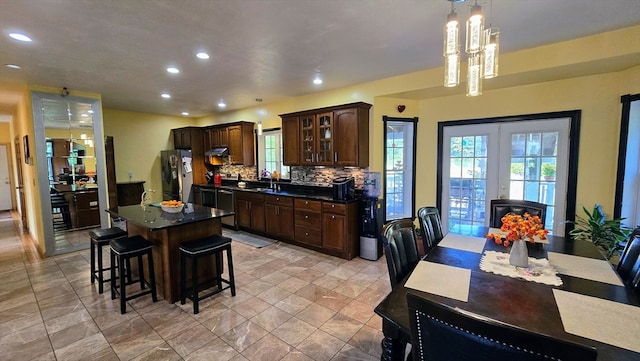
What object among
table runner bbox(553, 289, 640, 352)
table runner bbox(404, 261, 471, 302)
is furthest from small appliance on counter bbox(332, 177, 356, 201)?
table runner bbox(553, 289, 640, 352)

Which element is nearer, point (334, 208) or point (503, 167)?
point (503, 167)

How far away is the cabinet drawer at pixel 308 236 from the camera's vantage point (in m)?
4.56

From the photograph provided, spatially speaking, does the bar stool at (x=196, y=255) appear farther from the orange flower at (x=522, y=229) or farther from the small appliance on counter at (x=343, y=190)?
the orange flower at (x=522, y=229)

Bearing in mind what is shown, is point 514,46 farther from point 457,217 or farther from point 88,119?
point 88,119

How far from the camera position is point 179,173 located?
21.7 feet

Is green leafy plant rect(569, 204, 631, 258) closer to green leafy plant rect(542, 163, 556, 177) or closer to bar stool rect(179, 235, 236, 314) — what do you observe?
green leafy plant rect(542, 163, 556, 177)

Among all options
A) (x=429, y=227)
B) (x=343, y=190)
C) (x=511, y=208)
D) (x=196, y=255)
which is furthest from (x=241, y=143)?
(x=511, y=208)

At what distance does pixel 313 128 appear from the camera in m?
A: 4.89

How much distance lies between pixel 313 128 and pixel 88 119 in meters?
3.82

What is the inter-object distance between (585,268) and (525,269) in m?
0.41

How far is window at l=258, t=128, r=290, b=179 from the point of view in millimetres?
5973

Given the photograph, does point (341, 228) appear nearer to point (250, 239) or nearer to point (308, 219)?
point (308, 219)

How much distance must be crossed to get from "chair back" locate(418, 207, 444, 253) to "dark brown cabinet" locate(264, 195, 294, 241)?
2.62m

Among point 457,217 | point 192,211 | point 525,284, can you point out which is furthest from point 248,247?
point 525,284
